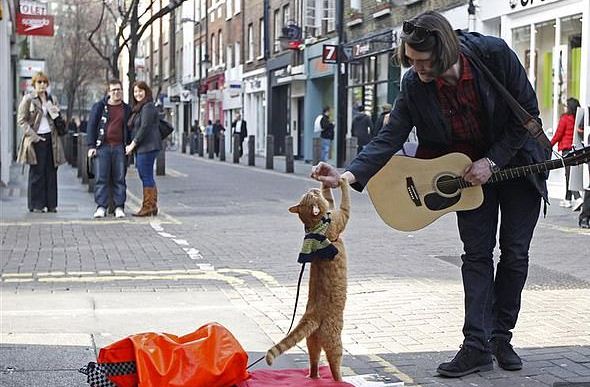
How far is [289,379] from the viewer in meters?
4.65

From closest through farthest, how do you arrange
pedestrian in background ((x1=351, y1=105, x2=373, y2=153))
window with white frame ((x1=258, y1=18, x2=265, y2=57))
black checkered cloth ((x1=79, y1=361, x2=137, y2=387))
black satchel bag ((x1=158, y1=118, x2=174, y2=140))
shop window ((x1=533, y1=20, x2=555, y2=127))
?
black checkered cloth ((x1=79, y1=361, x2=137, y2=387)) < black satchel bag ((x1=158, y1=118, x2=174, y2=140)) < shop window ((x1=533, y1=20, x2=555, y2=127)) < pedestrian in background ((x1=351, y1=105, x2=373, y2=153)) < window with white frame ((x1=258, y1=18, x2=265, y2=57))

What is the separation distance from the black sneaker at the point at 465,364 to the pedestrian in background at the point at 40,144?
31.8 ft

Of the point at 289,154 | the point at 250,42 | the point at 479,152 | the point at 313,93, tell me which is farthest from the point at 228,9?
the point at 479,152

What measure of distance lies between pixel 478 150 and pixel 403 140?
41cm

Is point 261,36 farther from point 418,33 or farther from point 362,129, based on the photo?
point 418,33

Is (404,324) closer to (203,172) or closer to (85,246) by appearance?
(85,246)

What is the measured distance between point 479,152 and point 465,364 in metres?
1.12

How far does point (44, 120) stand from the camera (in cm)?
1353

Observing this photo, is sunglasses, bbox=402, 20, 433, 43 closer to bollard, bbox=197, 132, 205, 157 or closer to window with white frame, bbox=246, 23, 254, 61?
bollard, bbox=197, 132, 205, 157

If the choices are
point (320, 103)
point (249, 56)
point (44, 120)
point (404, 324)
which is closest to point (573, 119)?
point (44, 120)

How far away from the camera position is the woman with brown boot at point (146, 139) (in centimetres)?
1335

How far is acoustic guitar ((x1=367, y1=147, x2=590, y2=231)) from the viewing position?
15.8 ft

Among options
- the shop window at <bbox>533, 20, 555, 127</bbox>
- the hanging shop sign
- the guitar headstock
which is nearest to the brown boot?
the shop window at <bbox>533, 20, 555, 127</bbox>

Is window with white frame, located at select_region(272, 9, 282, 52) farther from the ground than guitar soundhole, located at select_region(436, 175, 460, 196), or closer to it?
farther from the ground
